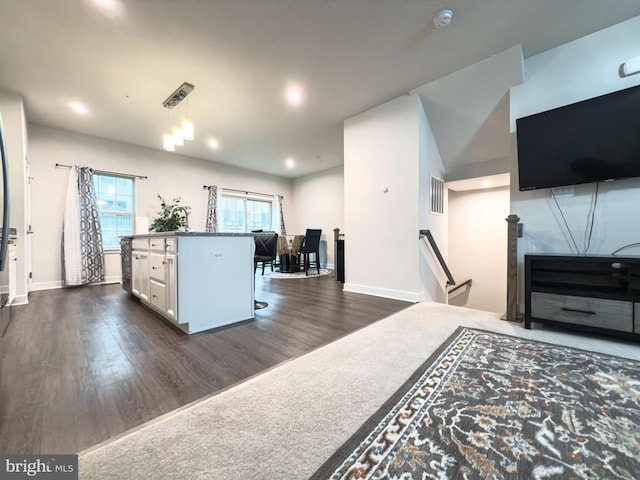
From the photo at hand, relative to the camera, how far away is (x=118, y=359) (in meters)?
1.80

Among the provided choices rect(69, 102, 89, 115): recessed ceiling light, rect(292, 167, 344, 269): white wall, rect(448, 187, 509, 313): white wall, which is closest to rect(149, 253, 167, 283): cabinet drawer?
rect(69, 102, 89, 115): recessed ceiling light

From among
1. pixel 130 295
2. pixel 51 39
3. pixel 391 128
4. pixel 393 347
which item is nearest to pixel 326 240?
pixel 391 128

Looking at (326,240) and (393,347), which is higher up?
(326,240)

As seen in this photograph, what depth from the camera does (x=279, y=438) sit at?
1.07 meters

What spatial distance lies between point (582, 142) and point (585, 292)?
1357 millimetres

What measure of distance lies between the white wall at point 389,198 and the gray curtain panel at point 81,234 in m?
4.62

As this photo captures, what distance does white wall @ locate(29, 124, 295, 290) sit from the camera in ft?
14.3

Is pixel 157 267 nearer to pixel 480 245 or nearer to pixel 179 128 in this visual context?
pixel 179 128

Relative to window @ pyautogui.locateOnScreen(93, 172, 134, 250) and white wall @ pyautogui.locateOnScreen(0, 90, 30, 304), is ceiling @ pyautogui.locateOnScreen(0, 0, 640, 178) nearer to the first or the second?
white wall @ pyautogui.locateOnScreen(0, 90, 30, 304)

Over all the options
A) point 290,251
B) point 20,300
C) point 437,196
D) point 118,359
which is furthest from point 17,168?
point 437,196

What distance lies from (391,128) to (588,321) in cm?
296

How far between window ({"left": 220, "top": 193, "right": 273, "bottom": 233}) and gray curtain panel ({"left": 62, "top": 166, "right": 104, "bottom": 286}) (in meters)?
2.56

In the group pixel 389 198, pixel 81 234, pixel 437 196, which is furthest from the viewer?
pixel 81 234

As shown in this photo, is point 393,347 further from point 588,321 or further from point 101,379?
point 101,379
